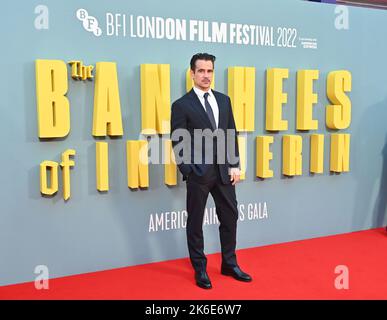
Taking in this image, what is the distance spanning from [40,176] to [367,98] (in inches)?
127

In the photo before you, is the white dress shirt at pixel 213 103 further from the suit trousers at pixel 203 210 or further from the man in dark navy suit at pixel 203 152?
the suit trousers at pixel 203 210

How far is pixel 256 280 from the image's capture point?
3.24m

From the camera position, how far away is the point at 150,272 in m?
3.42

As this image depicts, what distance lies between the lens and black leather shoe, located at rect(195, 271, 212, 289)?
3.07 m

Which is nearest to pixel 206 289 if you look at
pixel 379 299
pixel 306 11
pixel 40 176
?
pixel 379 299

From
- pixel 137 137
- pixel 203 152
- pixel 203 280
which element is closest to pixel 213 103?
pixel 203 152

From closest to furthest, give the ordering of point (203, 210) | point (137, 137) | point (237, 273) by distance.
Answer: point (203, 210) → point (237, 273) → point (137, 137)

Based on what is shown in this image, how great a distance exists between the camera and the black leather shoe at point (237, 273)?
10.5ft

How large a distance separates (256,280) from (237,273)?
0.15 meters

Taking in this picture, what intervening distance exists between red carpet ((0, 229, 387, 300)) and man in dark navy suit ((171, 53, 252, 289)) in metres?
0.16

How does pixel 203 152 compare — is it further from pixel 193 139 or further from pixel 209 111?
pixel 209 111

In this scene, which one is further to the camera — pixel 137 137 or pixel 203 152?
pixel 137 137

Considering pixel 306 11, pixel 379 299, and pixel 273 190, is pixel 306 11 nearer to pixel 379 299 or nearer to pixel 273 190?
pixel 273 190

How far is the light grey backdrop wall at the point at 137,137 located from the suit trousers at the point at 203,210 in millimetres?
567
